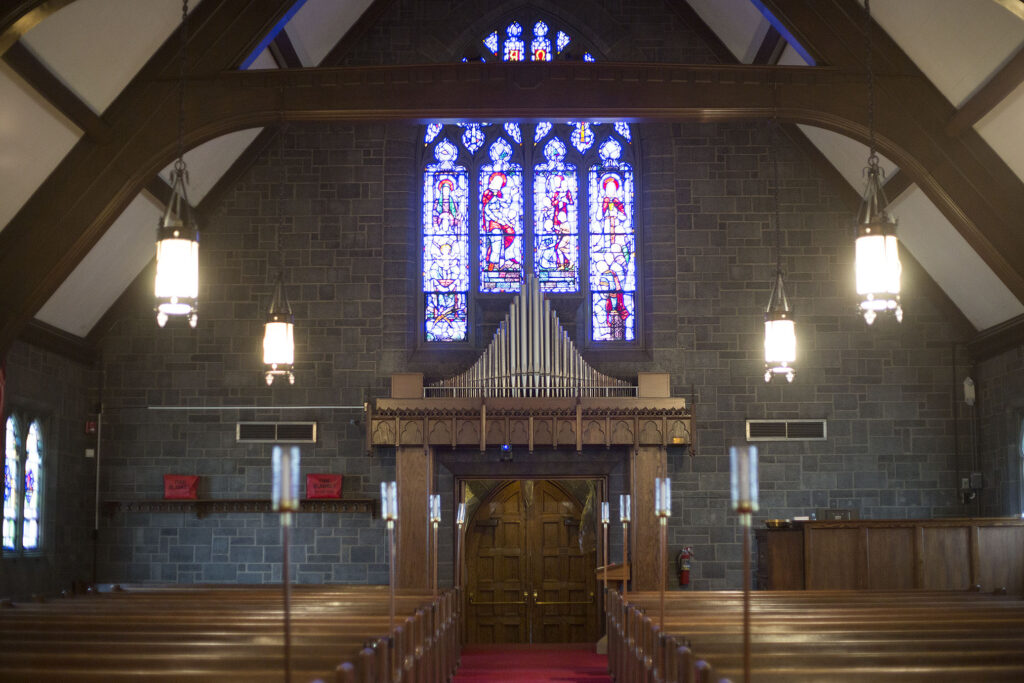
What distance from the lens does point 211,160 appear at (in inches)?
582

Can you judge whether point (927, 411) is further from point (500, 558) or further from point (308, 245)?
point (308, 245)

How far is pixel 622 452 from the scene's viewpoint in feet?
49.6

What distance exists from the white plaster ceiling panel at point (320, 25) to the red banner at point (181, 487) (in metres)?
5.71

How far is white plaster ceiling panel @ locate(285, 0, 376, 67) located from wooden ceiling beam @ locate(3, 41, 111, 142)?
3.76m

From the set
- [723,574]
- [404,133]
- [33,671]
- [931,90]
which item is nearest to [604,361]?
[723,574]

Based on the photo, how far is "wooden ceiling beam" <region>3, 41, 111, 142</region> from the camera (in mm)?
9789

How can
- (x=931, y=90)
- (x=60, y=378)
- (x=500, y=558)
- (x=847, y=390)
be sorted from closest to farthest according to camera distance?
(x=931, y=90) → (x=60, y=378) → (x=847, y=390) → (x=500, y=558)

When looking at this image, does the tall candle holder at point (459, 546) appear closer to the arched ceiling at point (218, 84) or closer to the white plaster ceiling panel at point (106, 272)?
the arched ceiling at point (218, 84)

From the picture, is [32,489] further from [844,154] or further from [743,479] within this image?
[743,479]

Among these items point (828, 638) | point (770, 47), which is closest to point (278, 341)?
point (828, 638)

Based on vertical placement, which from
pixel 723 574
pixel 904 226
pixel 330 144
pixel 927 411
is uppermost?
pixel 330 144

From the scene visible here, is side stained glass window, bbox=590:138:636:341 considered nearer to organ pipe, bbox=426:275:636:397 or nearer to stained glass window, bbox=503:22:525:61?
organ pipe, bbox=426:275:636:397

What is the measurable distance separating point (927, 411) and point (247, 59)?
32.6ft

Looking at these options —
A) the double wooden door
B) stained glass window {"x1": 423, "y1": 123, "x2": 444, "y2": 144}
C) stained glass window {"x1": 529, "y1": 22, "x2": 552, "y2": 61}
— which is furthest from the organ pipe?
stained glass window {"x1": 529, "y1": 22, "x2": 552, "y2": 61}
